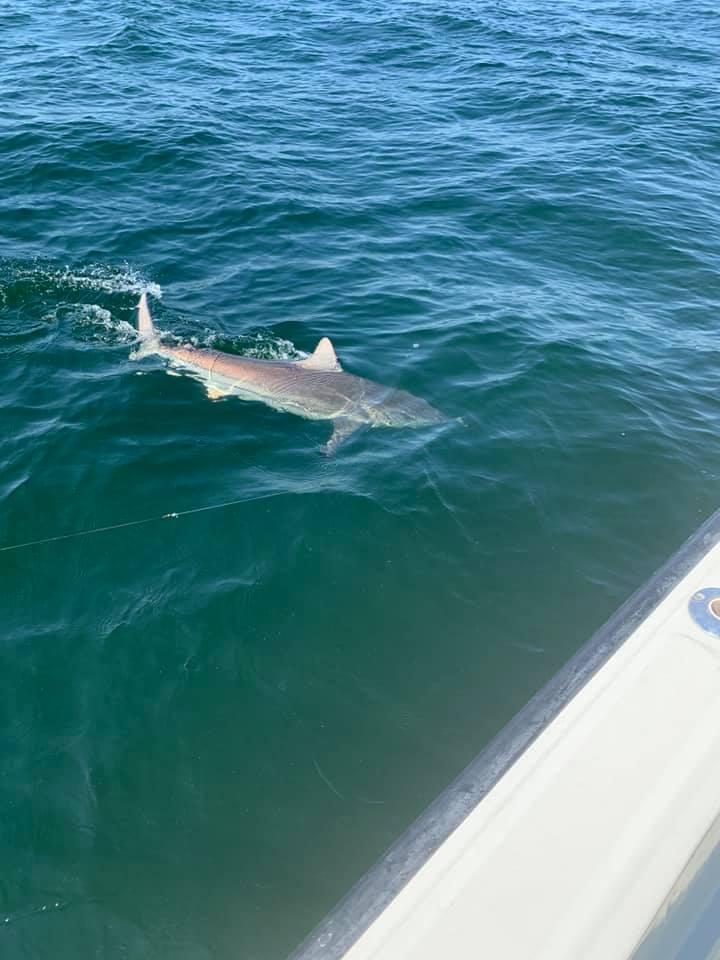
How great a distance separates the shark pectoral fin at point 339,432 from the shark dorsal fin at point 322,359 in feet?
3.35

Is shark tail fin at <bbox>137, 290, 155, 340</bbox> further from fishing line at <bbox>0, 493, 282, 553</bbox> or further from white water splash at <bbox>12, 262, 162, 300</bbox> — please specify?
fishing line at <bbox>0, 493, 282, 553</bbox>

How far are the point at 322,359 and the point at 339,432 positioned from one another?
1.36m

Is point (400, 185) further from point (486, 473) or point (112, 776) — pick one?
point (112, 776)

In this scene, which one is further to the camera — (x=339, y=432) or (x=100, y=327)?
(x=100, y=327)

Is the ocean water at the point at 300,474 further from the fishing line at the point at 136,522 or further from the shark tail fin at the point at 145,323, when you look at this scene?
the shark tail fin at the point at 145,323

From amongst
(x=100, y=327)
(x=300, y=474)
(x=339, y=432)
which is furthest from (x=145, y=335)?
(x=300, y=474)

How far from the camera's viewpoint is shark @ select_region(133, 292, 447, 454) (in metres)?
10.8

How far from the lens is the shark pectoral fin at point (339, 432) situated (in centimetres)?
1036

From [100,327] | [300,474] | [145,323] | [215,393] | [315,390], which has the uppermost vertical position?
[145,323]

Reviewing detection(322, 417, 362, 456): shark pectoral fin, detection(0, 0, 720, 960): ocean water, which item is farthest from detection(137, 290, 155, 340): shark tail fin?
detection(322, 417, 362, 456): shark pectoral fin

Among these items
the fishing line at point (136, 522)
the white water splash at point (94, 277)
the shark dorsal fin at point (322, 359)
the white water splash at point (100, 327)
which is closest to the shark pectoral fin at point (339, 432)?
the shark dorsal fin at point (322, 359)

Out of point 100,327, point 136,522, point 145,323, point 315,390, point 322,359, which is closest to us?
point 136,522

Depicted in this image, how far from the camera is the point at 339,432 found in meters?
10.7

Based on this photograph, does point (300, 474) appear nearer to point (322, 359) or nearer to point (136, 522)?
point (136, 522)
